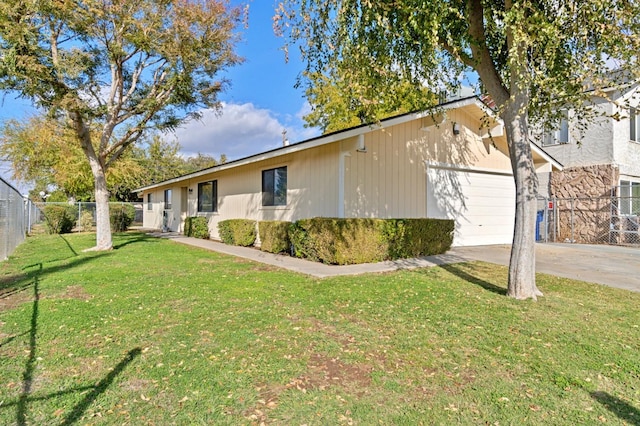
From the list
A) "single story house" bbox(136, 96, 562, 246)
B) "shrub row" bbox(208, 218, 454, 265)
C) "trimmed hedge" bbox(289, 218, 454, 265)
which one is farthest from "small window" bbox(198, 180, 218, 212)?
"trimmed hedge" bbox(289, 218, 454, 265)

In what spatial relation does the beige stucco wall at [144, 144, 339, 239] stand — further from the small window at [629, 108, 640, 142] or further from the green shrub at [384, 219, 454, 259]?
the small window at [629, 108, 640, 142]

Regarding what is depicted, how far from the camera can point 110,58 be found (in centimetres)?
1053

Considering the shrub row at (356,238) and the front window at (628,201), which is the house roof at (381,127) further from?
the front window at (628,201)

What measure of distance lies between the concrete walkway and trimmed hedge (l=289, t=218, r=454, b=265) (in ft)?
0.77

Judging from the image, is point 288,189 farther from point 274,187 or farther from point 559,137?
point 559,137

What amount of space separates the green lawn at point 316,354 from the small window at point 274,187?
5448 mm

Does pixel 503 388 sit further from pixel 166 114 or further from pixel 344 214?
pixel 166 114

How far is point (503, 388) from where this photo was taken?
2855 mm

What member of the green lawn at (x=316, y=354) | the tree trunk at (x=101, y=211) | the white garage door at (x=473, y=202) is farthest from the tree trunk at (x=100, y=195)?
the white garage door at (x=473, y=202)

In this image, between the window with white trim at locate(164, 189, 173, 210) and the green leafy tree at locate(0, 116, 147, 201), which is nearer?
the green leafy tree at locate(0, 116, 147, 201)

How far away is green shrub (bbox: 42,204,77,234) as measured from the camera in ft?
59.4

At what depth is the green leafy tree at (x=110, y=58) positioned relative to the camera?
9.04 m

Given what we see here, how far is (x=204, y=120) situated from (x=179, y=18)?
358 cm

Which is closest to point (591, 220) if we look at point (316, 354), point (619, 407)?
point (619, 407)
